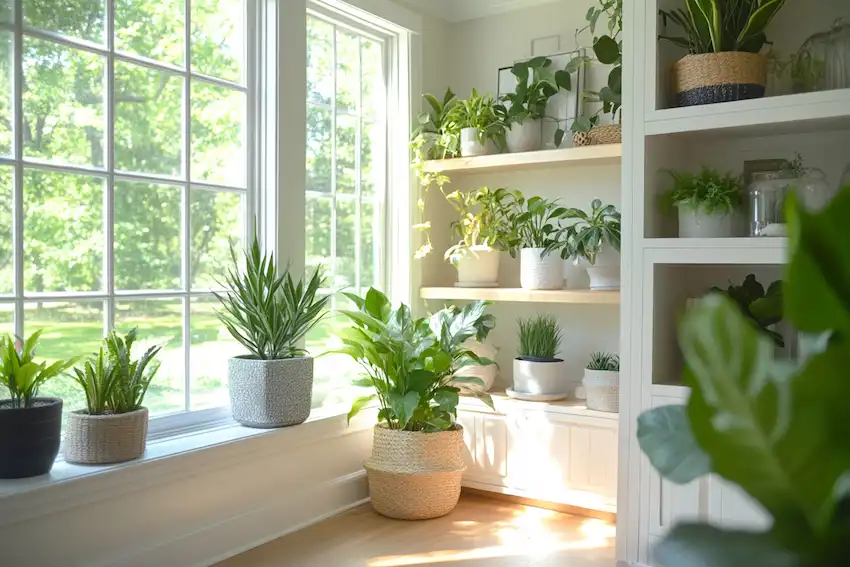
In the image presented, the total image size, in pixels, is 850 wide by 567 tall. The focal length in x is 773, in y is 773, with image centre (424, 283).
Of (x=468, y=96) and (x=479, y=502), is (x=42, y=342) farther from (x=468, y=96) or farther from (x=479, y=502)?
Result: (x=468, y=96)

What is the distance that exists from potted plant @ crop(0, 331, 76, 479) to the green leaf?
2063 mm

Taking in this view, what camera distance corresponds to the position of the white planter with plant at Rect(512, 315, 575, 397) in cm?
337

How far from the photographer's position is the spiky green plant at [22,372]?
7.11 feet

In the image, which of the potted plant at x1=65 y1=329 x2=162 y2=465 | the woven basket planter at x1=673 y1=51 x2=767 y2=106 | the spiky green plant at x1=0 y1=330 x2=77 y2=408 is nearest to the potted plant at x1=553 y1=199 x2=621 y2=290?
the woven basket planter at x1=673 y1=51 x2=767 y2=106

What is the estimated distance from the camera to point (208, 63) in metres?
2.96

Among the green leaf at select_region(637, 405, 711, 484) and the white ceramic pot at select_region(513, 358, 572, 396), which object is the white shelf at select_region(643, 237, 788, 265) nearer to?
the white ceramic pot at select_region(513, 358, 572, 396)

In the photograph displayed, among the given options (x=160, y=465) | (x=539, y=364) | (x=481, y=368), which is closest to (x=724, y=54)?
(x=539, y=364)

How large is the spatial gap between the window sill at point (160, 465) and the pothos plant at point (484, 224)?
957 mm

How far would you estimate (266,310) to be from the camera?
2836mm

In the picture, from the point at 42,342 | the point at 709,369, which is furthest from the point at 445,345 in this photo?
the point at 709,369

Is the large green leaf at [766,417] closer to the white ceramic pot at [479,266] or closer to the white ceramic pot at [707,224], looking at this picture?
the white ceramic pot at [707,224]

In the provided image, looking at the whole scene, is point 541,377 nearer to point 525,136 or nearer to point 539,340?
point 539,340

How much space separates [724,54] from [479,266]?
1.47m

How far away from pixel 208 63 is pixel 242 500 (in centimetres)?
166
